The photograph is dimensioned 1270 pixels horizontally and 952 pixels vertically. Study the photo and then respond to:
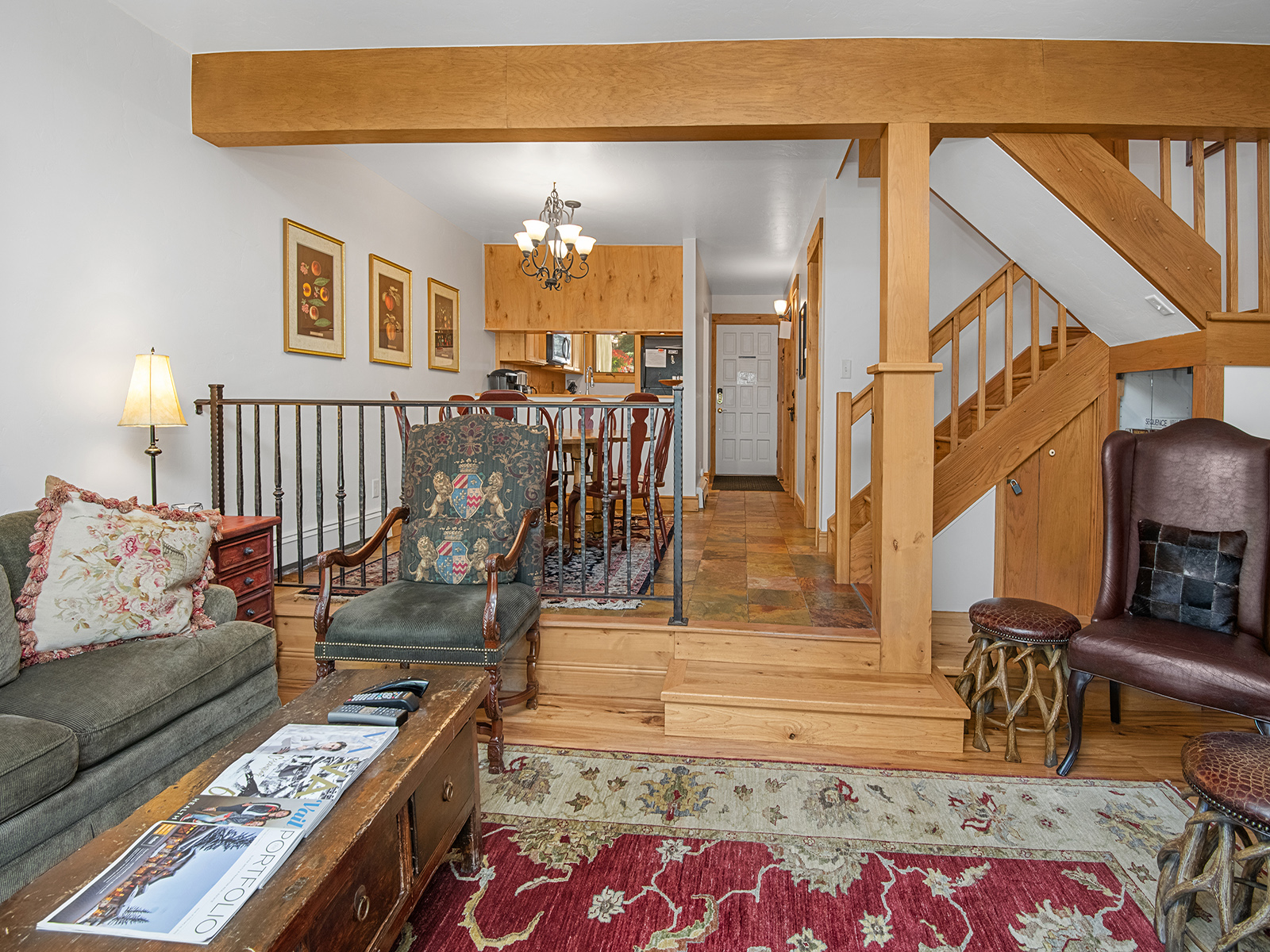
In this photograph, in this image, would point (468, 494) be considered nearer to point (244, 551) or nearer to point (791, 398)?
point (244, 551)

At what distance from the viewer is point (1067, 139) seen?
9.37 feet

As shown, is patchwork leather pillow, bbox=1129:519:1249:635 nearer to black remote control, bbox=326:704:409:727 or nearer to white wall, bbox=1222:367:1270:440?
white wall, bbox=1222:367:1270:440

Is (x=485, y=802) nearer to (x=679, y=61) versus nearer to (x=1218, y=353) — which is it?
(x=679, y=61)

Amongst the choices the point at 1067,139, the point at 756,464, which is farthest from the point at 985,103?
the point at 756,464

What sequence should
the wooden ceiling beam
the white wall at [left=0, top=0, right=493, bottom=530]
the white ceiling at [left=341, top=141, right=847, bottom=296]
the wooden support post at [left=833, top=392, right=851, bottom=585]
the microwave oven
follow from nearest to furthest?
the white wall at [left=0, top=0, right=493, bottom=530], the wooden ceiling beam, the wooden support post at [left=833, top=392, right=851, bottom=585], the white ceiling at [left=341, top=141, right=847, bottom=296], the microwave oven

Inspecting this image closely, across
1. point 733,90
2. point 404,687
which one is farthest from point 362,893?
point 733,90

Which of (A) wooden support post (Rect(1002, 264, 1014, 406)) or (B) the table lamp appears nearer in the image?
(B) the table lamp

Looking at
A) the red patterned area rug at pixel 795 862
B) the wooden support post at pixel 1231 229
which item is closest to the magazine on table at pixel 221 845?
the red patterned area rug at pixel 795 862

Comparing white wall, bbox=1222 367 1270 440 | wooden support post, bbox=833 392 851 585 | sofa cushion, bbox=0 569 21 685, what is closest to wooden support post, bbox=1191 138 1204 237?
white wall, bbox=1222 367 1270 440

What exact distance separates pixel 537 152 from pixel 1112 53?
114 inches

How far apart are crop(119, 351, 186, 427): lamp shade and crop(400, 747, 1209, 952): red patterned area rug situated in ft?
6.29

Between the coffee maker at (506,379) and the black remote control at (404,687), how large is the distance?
5.07 meters

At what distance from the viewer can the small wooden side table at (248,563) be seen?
8.81 ft

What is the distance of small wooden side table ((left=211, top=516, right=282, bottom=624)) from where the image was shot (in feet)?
8.81
